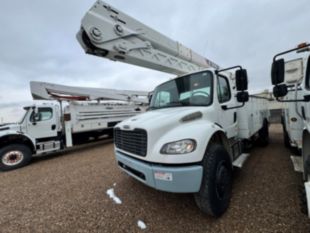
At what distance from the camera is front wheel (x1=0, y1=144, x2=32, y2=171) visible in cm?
548

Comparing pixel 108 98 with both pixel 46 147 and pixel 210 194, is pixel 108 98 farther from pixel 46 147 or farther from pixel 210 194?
pixel 210 194

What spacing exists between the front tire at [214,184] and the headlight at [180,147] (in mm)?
314

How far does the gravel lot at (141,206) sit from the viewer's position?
2.11 metres

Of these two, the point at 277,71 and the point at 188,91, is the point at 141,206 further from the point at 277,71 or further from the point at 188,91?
the point at 277,71

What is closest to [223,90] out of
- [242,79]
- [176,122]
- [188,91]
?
[242,79]

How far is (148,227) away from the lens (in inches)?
84.4

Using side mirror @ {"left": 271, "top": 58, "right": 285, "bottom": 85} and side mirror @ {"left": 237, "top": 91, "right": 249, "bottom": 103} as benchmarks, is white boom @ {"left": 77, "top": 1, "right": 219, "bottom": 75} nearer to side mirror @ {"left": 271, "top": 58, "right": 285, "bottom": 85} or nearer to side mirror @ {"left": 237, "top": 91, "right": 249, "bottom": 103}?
side mirror @ {"left": 237, "top": 91, "right": 249, "bottom": 103}

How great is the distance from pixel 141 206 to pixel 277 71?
2777 mm

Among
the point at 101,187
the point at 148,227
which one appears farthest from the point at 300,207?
the point at 101,187

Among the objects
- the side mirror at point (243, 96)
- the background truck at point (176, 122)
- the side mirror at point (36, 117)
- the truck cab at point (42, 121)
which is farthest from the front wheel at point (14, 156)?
Answer: the side mirror at point (243, 96)

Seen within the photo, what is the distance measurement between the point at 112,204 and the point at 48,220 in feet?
3.20

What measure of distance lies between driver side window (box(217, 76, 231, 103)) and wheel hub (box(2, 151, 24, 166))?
707 centimetres

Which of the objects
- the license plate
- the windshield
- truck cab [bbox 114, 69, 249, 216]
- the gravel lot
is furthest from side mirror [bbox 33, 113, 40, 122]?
the license plate

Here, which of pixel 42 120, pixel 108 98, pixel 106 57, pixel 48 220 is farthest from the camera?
pixel 108 98
